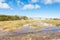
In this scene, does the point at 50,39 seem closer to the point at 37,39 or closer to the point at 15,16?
the point at 37,39

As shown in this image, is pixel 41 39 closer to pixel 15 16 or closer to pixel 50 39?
pixel 50 39

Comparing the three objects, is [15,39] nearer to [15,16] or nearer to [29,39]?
[29,39]

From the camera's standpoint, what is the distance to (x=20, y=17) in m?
80.8

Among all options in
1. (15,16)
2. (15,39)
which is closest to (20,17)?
(15,16)

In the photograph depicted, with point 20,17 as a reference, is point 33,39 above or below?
above

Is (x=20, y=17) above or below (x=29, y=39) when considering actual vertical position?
below

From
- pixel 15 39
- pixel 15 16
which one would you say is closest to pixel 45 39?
pixel 15 39

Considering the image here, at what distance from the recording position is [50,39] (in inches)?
706

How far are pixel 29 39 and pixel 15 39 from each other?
6.56 ft

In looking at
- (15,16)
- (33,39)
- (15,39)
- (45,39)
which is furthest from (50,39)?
(15,16)

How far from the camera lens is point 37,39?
17938 millimetres

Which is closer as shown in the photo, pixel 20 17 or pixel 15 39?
pixel 15 39

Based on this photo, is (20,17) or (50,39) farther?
(20,17)

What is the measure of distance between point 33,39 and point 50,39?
6.99ft
